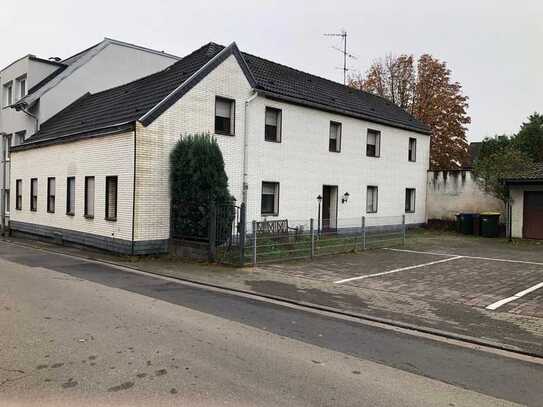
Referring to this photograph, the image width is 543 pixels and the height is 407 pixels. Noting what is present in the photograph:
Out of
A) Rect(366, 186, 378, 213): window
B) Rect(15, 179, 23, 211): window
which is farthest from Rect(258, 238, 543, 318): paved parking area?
Rect(15, 179, 23, 211): window

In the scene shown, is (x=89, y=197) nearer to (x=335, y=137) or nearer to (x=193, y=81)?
(x=193, y=81)

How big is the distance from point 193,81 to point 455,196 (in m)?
17.4

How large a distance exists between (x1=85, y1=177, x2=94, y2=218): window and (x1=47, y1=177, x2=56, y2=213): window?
9.96ft

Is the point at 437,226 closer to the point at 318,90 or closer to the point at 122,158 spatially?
the point at 318,90

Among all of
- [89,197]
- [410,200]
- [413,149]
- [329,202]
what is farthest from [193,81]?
[410,200]

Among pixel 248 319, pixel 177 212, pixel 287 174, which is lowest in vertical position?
pixel 248 319

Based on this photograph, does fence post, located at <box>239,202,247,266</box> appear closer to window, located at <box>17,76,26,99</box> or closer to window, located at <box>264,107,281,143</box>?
window, located at <box>264,107,281,143</box>

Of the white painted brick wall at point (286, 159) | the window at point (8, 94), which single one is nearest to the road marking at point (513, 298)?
the white painted brick wall at point (286, 159)

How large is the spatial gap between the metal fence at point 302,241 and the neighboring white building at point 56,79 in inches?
477

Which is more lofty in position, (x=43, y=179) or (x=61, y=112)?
(x=61, y=112)

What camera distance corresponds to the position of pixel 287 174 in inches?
755

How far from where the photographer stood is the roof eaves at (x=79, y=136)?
14648 mm

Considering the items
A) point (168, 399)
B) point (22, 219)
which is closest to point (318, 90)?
point (22, 219)

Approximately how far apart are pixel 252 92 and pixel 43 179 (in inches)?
364
